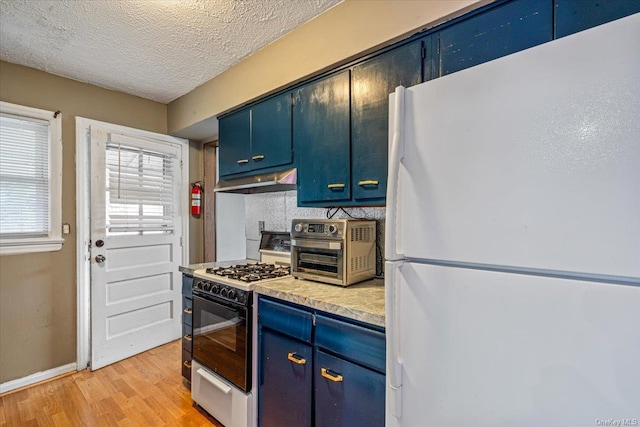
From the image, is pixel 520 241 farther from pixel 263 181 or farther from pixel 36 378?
pixel 36 378

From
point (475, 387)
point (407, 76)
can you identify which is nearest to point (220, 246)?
point (407, 76)

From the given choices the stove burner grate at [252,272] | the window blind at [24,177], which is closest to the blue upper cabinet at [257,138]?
the stove burner grate at [252,272]

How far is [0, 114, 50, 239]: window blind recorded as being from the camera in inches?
91.7

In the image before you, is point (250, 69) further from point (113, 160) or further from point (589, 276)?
point (589, 276)

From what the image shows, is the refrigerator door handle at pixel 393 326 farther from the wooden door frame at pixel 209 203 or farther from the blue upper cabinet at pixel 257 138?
the wooden door frame at pixel 209 203

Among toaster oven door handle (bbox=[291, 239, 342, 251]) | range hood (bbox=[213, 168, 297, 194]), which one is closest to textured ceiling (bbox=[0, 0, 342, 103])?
range hood (bbox=[213, 168, 297, 194])

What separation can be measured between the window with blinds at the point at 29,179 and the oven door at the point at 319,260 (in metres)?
2.12

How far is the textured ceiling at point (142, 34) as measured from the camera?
1722mm

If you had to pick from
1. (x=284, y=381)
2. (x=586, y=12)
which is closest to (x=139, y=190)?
(x=284, y=381)

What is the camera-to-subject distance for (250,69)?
2.27 m

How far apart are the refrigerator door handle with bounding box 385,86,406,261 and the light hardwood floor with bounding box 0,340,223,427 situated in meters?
1.82

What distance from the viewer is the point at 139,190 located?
2.96 meters

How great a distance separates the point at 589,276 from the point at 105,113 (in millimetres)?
3518

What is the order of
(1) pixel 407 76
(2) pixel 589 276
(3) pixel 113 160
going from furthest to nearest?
1. (3) pixel 113 160
2. (1) pixel 407 76
3. (2) pixel 589 276
